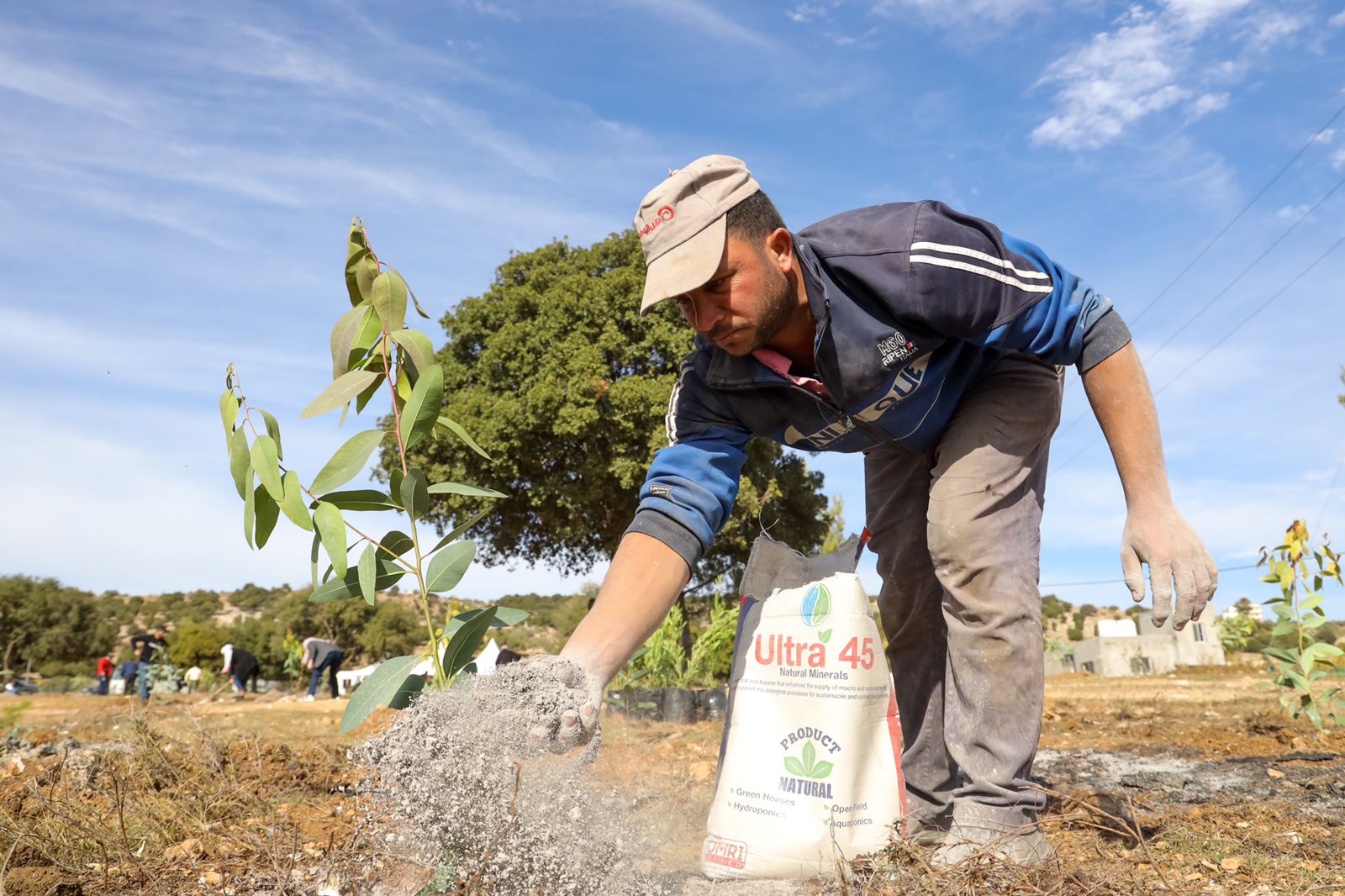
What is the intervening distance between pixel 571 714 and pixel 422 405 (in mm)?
626

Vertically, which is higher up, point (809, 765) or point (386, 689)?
point (386, 689)

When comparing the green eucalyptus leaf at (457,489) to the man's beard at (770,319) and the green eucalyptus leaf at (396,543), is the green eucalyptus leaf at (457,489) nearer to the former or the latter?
the green eucalyptus leaf at (396,543)

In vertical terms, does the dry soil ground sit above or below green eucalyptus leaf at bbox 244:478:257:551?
below

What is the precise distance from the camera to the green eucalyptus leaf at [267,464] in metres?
1.59

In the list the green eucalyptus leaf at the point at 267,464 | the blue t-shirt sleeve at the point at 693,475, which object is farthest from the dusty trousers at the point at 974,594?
the green eucalyptus leaf at the point at 267,464

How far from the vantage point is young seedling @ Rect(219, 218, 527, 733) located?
A: 5.23ft

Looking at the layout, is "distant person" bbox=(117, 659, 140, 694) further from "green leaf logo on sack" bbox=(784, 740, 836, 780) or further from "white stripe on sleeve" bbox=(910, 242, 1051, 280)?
"white stripe on sleeve" bbox=(910, 242, 1051, 280)

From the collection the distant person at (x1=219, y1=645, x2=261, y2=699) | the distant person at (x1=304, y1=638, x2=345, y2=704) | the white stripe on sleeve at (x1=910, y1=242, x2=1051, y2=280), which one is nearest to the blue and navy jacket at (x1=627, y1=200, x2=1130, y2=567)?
the white stripe on sleeve at (x1=910, y1=242, x2=1051, y2=280)

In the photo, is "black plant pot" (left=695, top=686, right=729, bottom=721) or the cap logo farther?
"black plant pot" (left=695, top=686, right=729, bottom=721)

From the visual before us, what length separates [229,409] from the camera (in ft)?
5.47

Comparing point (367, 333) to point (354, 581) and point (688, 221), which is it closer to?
point (354, 581)

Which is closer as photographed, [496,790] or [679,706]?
[496,790]

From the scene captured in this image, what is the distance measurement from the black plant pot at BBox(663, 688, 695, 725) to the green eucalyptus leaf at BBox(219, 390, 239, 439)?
5.54 metres

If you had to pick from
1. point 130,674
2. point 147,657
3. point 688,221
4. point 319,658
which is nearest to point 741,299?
point 688,221
